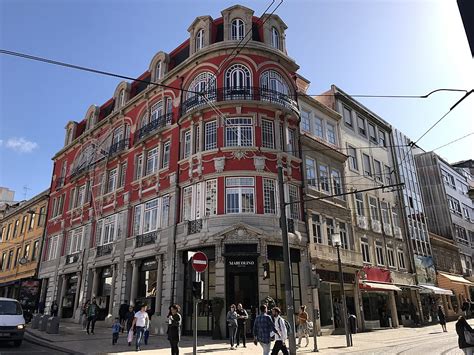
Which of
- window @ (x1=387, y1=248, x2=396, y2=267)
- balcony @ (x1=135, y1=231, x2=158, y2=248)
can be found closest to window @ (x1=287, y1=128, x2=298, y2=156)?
balcony @ (x1=135, y1=231, x2=158, y2=248)

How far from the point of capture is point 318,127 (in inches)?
1021

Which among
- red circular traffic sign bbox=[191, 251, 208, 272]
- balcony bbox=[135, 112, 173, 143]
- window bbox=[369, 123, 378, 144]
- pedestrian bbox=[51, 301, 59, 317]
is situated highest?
window bbox=[369, 123, 378, 144]

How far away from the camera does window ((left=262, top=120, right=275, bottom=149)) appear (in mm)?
20531

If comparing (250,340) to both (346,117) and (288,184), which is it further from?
(346,117)

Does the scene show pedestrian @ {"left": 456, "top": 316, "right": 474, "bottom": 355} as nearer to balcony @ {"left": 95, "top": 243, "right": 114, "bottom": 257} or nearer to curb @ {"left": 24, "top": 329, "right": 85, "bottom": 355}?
curb @ {"left": 24, "top": 329, "right": 85, "bottom": 355}

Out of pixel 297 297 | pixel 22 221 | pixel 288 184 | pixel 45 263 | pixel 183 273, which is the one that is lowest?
pixel 297 297

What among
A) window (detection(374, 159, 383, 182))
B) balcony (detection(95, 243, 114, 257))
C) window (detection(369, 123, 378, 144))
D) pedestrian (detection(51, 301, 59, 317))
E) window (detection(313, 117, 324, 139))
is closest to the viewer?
balcony (detection(95, 243, 114, 257))

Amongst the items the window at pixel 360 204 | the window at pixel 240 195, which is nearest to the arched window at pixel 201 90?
the window at pixel 240 195

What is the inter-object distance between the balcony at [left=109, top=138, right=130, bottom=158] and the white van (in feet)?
47.7

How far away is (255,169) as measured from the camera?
63.5 feet

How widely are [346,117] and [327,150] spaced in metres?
6.42

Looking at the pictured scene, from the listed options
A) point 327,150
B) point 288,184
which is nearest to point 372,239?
point 327,150

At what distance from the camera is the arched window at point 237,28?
22203 mm

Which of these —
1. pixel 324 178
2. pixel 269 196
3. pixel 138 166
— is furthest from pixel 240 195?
pixel 138 166
